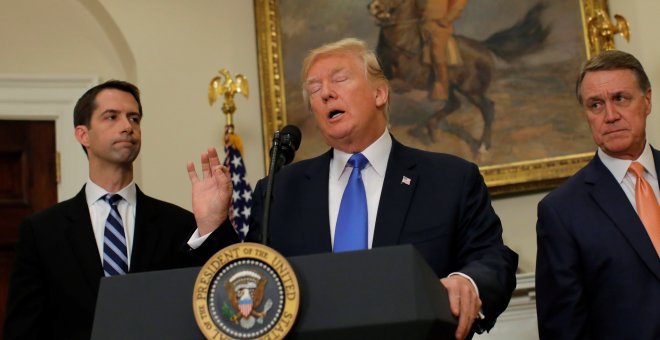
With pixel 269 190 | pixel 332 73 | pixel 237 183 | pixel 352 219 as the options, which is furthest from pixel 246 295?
pixel 237 183

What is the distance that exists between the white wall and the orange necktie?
3.56m

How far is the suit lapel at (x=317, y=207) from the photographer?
115 inches

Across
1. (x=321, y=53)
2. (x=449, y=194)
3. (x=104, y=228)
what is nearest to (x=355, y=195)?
(x=449, y=194)

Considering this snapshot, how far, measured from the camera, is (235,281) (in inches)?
85.7

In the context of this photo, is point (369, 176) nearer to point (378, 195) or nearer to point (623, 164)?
point (378, 195)

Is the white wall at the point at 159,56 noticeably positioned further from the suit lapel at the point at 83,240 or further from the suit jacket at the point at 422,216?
the suit jacket at the point at 422,216

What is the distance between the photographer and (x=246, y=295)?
215cm

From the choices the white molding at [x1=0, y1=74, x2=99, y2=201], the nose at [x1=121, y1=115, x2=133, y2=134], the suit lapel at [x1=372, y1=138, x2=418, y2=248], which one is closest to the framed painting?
the white molding at [x1=0, y1=74, x2=99, y2=201]

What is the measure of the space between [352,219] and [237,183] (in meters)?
3.54

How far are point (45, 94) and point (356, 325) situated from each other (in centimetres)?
521

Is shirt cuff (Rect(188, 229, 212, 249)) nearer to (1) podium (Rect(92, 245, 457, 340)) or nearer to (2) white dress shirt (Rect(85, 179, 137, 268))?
(1) podium (Rect(92, 245, 457, 340))

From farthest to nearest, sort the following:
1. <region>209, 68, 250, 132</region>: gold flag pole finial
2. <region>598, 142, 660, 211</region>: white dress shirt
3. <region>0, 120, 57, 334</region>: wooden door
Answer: <region>0, 120, 57, 334</region>: wooden door < <region>209, 68, 250, 132</region>: gold flag pole finial < <region>598, 142, 660, 211</region>: white dress shirt

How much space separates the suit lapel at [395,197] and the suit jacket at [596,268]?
2.60ft

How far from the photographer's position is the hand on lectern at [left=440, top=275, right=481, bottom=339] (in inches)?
92.3
